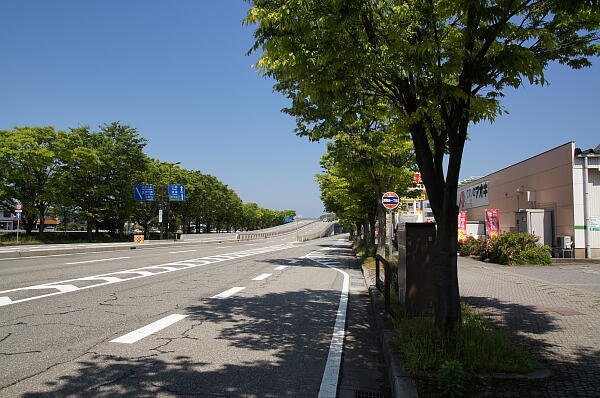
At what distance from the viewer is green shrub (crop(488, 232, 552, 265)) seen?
56.6 ft

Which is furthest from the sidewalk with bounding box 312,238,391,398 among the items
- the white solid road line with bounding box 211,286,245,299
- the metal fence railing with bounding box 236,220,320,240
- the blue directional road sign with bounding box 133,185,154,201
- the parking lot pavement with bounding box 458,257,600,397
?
the metal fence railing with bounding box 236,220,320,240

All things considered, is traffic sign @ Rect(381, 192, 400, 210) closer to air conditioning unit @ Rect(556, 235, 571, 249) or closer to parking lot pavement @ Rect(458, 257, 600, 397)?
parking lot pavement @ Rect(458, 257, 600, 397)

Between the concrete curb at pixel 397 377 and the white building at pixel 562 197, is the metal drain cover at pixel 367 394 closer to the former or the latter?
Result: the concrete curb at pixel 397 377

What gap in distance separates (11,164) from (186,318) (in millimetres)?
41364

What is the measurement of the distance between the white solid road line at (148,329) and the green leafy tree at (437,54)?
4.10 m

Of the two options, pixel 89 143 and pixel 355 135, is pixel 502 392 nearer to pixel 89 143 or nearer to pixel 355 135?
pixel 355 135

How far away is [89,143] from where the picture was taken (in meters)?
50.2

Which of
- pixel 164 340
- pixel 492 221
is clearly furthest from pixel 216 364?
pixel 492 221

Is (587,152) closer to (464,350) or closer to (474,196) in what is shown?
(474,196)

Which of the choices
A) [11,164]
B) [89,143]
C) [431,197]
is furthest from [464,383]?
[89,143]

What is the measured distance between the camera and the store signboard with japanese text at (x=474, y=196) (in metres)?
29.4

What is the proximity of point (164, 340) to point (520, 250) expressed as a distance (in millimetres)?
16594

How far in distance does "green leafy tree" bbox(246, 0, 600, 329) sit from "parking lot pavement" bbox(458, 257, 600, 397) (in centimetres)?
122

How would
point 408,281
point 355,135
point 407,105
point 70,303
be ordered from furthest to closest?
point 355,135
point 70,303
point 408,281
point 407,105
